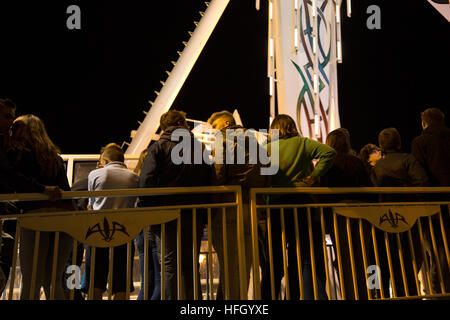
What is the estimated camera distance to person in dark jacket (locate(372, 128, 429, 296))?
4.11 m

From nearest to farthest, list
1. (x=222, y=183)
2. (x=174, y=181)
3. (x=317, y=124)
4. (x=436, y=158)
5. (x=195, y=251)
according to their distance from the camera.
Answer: (x=195, y=251), (x=174, y=181), (x=222, y=183), (x=436, y=158), (x=317, y=124)

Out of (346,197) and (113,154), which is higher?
(113,154)

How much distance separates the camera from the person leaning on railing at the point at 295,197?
375 cm

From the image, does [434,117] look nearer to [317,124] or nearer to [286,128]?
[286,128]

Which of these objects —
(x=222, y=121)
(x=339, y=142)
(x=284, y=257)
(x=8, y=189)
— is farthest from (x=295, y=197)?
(x=8, y=189)

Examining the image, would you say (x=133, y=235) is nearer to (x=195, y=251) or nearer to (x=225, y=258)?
(x=195, y=251)

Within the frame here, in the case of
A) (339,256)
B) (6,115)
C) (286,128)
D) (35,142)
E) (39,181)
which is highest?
(286,128)

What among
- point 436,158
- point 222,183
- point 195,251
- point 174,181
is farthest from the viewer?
point 436,158

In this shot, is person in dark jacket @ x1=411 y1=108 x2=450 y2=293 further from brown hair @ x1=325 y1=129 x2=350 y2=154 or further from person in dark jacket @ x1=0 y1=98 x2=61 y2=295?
person in dark jacket @ x1=0 y1=98 x2=61 y2=295

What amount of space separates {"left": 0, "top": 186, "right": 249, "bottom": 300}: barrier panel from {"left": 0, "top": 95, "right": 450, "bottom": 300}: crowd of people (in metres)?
0.01

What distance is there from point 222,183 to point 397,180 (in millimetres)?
1797

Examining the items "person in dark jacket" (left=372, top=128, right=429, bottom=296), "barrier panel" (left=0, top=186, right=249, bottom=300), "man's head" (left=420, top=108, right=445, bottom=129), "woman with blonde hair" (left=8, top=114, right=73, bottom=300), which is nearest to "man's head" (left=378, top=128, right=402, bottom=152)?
→ "person in dark jacket" (left=372, top=128, right=429, bottom=296)

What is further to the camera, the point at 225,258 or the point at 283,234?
the point at 283,234

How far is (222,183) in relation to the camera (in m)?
3.98
